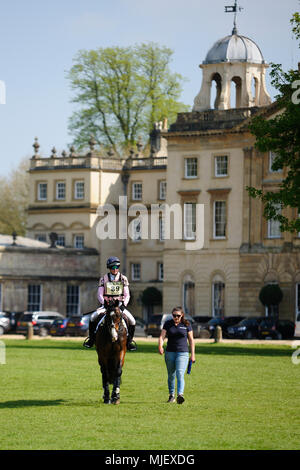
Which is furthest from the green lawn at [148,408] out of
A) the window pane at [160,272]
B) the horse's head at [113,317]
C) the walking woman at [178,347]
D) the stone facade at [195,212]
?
the window pane at [160,272]

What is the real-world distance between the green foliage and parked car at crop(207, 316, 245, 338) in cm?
212

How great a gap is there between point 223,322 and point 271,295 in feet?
12.6

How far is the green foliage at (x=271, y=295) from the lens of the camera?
68.4 m

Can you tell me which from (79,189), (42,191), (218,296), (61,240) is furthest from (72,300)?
(218,296)

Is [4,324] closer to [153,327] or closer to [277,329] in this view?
[153,327]

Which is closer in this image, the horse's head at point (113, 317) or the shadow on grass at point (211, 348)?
the horse's head at point (113, 317)

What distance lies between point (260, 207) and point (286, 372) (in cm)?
3825

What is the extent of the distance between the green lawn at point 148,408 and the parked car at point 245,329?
25528 millimetres

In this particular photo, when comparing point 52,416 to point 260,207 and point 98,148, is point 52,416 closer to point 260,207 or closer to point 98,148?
point 260,207

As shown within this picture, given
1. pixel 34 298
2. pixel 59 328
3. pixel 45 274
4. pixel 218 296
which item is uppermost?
pixel 45 274

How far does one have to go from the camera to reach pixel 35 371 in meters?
32.1

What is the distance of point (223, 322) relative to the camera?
218 ft

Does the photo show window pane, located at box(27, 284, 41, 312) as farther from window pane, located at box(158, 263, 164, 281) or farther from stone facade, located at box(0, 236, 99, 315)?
window pane, located at box(158, 263, 164, 281)

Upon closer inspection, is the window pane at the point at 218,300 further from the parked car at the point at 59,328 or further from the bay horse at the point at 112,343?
the bay horse at the point at 112,343
